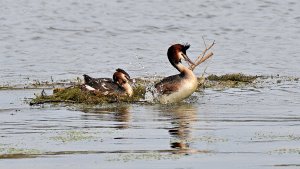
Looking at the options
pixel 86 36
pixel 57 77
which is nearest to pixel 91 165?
pixel 57 77

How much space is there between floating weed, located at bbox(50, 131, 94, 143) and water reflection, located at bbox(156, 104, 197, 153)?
1.27 meters

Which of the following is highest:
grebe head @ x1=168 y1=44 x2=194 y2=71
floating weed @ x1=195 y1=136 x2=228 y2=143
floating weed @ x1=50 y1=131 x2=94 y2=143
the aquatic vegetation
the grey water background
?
the grey water background

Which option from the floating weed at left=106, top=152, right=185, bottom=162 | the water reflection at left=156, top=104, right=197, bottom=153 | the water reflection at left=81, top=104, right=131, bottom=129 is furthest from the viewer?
the water reflection at left=81, top=104, right=131, bottom=129

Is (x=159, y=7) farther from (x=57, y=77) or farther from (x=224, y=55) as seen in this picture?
(x=57, y=77)

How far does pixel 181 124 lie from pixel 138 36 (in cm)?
2001

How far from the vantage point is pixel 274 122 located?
1659 centimetres

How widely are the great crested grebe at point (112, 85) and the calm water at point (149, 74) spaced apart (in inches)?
32.4

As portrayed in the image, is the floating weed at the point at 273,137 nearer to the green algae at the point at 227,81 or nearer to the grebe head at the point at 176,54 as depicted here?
the grebe head at the point at 176,54

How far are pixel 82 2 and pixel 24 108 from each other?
28.0 m

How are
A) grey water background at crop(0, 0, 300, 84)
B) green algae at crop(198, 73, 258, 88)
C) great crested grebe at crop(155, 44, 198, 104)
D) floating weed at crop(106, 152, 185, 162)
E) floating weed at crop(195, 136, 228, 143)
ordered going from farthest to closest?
Result: grey water background at crop(0, 0, 300, 84) < green algae at crop(198, 73, 258, 88) < great crested grebe at crop(155, 44, 198, 104) < floating weed at crop(195, 136, 228, 143) < floating weed at crop(106, 152, 185, 162)

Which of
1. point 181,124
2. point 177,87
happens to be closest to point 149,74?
point 177,87

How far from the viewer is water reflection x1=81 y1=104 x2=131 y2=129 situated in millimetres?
16922

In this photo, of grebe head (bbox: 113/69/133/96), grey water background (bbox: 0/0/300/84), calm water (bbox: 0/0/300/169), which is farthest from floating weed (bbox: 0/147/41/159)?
grey water background (bbox: 0/0/300/84)

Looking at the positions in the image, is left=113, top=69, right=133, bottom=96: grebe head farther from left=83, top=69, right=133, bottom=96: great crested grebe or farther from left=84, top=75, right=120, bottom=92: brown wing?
left=84, top=75, right=120, bottom=92: brown wing
